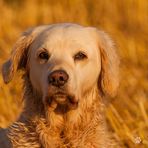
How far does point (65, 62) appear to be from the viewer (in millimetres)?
5688

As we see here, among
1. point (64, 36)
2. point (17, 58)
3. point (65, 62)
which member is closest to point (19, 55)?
point (17, 58)

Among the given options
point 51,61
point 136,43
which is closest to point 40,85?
point 51,61

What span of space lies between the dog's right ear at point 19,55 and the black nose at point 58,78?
2.09 feet

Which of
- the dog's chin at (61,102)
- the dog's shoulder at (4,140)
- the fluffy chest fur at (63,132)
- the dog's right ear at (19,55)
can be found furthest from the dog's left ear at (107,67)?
the dog's shoulder at (4,140)

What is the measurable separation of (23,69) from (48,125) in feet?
1.77

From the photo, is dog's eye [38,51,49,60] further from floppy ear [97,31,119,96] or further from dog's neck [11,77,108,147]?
→ floppy ear [97,31,119,96]

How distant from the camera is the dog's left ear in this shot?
6.09 meters

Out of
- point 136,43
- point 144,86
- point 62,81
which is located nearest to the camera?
point 62,81

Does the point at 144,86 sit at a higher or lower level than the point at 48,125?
lower

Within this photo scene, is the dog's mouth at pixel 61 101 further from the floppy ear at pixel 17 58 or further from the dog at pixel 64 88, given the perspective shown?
the floppy ear at pixel 17 58

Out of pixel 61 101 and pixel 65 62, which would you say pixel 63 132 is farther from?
pixel 65 62

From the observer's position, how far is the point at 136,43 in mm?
10938

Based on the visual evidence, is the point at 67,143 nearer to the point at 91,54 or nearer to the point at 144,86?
the point at 91,54

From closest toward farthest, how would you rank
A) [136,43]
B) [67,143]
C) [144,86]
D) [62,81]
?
[62,81] < [67,143] < [144,86] < [136,43]
